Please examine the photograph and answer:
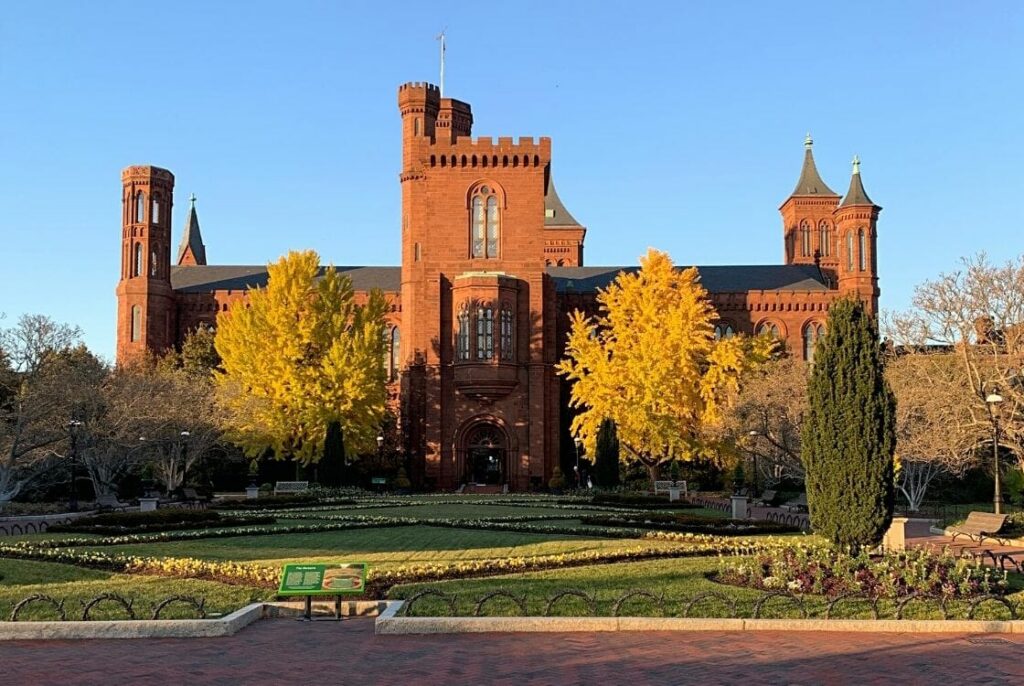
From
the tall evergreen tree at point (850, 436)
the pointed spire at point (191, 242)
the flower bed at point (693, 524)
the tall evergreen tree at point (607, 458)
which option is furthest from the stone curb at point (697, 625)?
the pointed spire at point (191, 242)

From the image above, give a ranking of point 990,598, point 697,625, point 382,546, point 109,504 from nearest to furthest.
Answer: point 697,625 < point 990,598 < point 382,546 < point 109,504

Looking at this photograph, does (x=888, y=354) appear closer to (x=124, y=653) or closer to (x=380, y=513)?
(x=380, y=513)

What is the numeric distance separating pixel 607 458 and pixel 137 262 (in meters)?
33.0

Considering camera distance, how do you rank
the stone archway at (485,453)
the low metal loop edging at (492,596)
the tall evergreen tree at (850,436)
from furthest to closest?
the stone archway at (485,453)
the tall evergreen tree at (850,436)
the low metal loop edging at (492,596)

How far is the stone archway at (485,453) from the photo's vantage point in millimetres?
50750

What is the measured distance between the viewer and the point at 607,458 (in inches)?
1735

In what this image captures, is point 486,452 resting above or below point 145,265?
below

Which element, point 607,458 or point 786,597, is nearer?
point 786,597

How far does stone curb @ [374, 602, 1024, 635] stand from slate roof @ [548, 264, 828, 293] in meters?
51.9

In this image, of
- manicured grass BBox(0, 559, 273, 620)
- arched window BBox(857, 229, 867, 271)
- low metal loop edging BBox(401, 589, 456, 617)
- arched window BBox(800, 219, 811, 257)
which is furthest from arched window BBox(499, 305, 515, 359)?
low metal loop edging BBox(401, 589, 456, 617)

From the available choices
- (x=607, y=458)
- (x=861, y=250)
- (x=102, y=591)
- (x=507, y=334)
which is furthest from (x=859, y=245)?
(x=102, y=591)

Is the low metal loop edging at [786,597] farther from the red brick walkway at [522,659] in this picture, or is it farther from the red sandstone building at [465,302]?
the red sandstone building at [465,302]

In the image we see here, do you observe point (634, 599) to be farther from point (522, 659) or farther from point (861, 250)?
point (861, 250)

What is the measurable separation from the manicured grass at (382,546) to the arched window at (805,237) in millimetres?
58260
